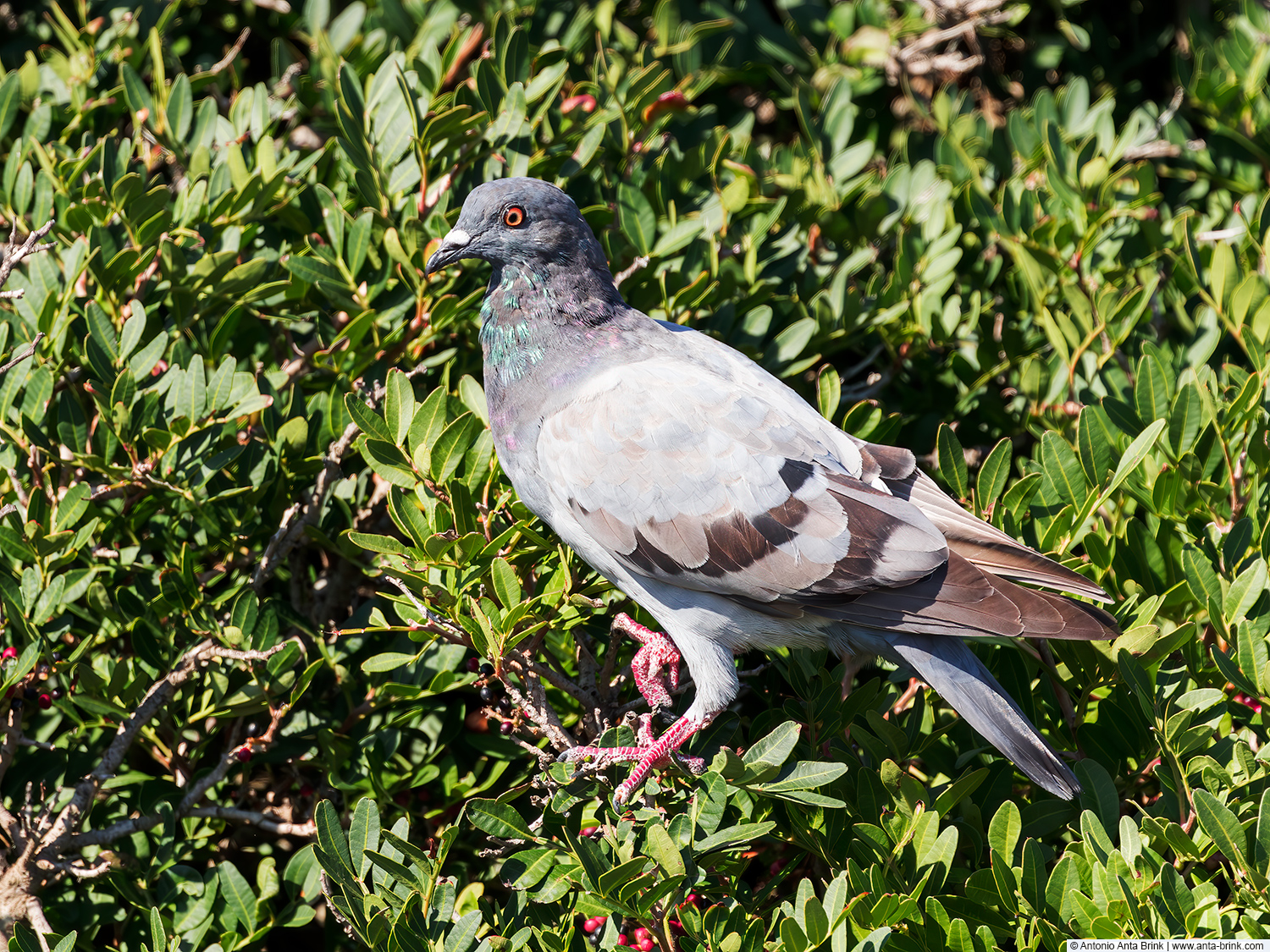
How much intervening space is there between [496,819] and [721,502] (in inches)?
42.8

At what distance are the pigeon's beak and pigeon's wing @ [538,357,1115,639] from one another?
65cm

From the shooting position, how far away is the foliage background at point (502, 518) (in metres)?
2.65

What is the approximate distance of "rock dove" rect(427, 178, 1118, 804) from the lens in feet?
9.78

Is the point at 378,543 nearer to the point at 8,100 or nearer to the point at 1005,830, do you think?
the point at 1005,830

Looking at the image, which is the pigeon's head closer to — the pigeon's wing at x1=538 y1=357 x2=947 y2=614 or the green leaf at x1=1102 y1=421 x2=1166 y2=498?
the pigeon's wing at x1=538 y1=357 x2=947 y2=614

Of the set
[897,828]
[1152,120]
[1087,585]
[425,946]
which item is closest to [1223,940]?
[897,828]

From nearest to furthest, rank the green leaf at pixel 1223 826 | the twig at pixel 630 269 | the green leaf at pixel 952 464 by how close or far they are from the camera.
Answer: the green leaf at pixel 1223 826 < the green leaf at pixel 952 464 < the twig at pixel 630 269

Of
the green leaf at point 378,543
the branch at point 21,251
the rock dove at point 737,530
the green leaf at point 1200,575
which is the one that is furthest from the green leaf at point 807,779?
the branch at point 21,251

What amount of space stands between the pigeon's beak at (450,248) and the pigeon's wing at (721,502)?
2.14 feet

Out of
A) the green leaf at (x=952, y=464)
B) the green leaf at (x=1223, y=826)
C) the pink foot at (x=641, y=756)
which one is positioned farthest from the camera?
the green leaf at (x=952, y=464)

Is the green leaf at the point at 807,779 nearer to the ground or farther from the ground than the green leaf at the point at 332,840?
nearer to the ground

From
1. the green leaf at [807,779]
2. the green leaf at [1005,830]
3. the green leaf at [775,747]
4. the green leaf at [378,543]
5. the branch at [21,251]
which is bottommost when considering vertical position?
the green leaf at [1005,830]

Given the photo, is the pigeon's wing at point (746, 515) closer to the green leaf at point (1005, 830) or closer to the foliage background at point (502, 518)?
the foliage background at point (502, 518)

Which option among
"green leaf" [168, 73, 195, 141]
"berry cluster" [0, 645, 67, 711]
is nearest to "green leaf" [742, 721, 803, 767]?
"berry cluster" [0, 645, 67, 711]
